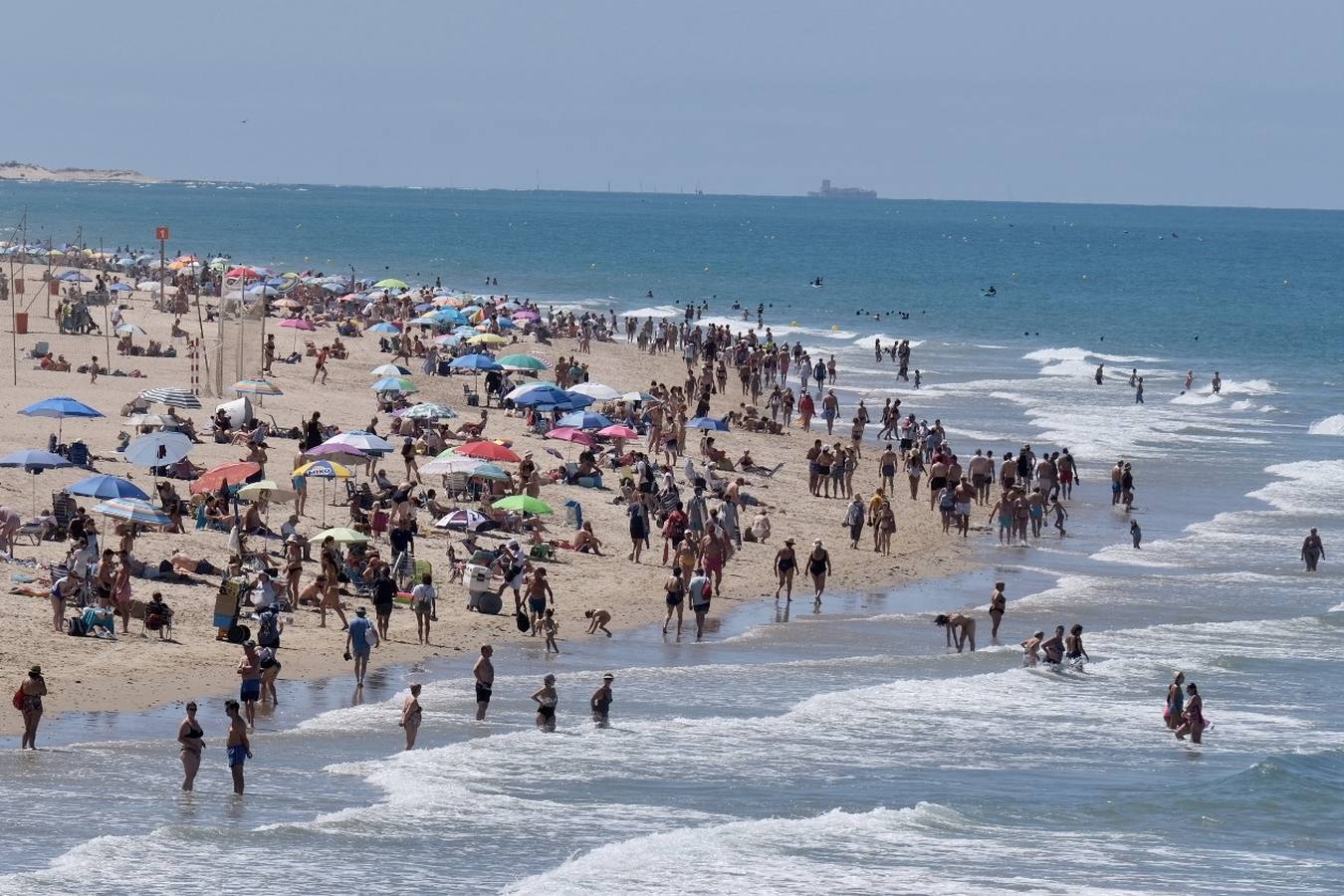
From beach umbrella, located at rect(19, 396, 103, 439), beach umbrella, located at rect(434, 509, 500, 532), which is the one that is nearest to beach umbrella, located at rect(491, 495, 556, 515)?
beach umbrella, located at rect(434, 509, 500, 532)

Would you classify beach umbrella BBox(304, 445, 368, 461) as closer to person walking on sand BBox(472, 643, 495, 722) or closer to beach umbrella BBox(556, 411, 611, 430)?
beach umbrella BBox(556, 411, 611, 430)

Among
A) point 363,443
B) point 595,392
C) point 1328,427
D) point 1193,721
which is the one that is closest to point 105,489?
point 363,443

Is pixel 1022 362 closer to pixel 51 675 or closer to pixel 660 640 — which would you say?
pixel 660 640

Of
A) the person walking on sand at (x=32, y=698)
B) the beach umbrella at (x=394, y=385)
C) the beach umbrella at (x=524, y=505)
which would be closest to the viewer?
the person walking on sand at (x=32, y=698)

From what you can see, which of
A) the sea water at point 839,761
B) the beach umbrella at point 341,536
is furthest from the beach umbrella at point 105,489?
the sea water at point 839,761

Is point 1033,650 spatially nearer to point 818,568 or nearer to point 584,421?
point 818,568

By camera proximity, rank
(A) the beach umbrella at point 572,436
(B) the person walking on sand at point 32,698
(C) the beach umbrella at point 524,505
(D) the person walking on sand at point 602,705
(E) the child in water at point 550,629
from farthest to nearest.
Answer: (A) the beach umbrella at point 572,436
(C) the beach umbrella at point 524,505
(E) the child in water at point 550,629
(D) the person walking on sand at point 602,705
(B) the person walking on sand at point 32,698

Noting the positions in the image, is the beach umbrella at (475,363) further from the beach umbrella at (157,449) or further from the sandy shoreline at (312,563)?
the beach umbrella at (157,449)
